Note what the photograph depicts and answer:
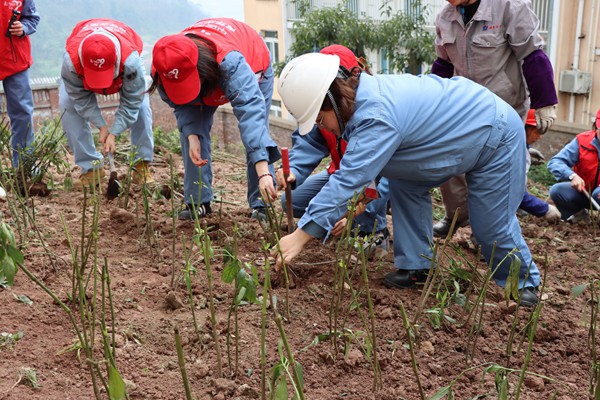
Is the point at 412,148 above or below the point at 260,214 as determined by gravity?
above

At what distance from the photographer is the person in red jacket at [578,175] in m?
4.77

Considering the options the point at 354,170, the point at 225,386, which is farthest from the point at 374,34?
the point at 225,386

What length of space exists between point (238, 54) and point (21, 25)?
7.81ft

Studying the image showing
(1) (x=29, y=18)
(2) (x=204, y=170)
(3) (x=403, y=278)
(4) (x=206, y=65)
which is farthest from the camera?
(1) (x=29, y=18)

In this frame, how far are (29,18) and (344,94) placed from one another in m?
3.62

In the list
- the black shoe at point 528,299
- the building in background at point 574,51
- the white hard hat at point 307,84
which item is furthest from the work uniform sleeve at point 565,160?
the building in background at point 574,51

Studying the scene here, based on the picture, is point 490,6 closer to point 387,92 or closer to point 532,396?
point 387,92

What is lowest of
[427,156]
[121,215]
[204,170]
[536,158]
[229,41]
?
[536,158]

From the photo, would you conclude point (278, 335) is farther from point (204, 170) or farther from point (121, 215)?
point (204, 170)

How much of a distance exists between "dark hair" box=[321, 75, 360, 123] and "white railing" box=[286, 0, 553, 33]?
9.25 metres

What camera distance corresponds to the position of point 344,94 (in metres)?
2.65

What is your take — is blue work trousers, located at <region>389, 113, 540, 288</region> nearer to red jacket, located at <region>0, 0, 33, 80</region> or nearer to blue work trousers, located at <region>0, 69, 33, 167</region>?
blue work trousers, located at <region>0, 69, 33, 167</region>

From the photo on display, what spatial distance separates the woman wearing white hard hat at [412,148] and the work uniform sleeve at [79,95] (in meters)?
2.07

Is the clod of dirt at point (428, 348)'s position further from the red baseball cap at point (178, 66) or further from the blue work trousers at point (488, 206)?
the red baseball cap at point (178, 66)
